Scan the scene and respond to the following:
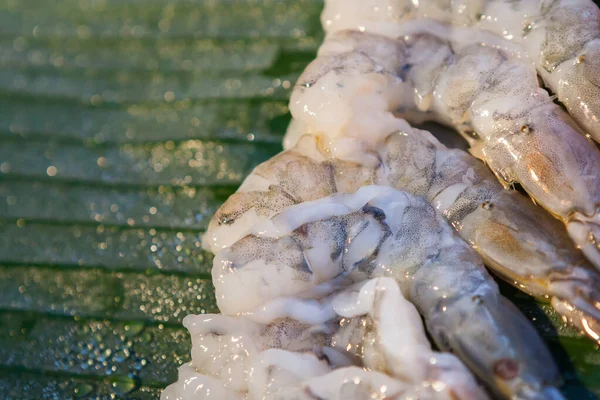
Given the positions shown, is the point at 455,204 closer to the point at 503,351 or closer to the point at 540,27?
the point at 503,351

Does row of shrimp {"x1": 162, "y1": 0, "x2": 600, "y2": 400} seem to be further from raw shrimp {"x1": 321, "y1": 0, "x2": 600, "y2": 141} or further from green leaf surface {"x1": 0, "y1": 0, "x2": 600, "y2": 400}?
green leaf surface {"x1": 0, "y1": 0, "x2": 600, "y2": 400}

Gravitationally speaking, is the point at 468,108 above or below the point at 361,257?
above

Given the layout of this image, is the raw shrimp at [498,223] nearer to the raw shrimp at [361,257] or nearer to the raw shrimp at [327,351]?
the raw shrimp at [361,257]

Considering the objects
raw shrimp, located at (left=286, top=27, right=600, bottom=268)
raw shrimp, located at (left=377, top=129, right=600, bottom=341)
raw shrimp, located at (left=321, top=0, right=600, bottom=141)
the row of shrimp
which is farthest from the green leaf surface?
raw shrimp, located at (left=321, top=0, right=600, bottom=141)

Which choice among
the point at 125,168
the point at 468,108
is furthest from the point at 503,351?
the point at 125,168

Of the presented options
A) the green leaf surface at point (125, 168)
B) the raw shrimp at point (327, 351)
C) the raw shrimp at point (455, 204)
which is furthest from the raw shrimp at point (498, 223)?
the raw shrimp at point (327, 351)

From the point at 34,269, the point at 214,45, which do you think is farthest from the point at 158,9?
the point at 34,269

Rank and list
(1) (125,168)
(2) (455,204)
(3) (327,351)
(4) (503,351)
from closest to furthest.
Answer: (4) (503,351)
(3) (327,351)
(2) (455,204)
(1) (125,168)
